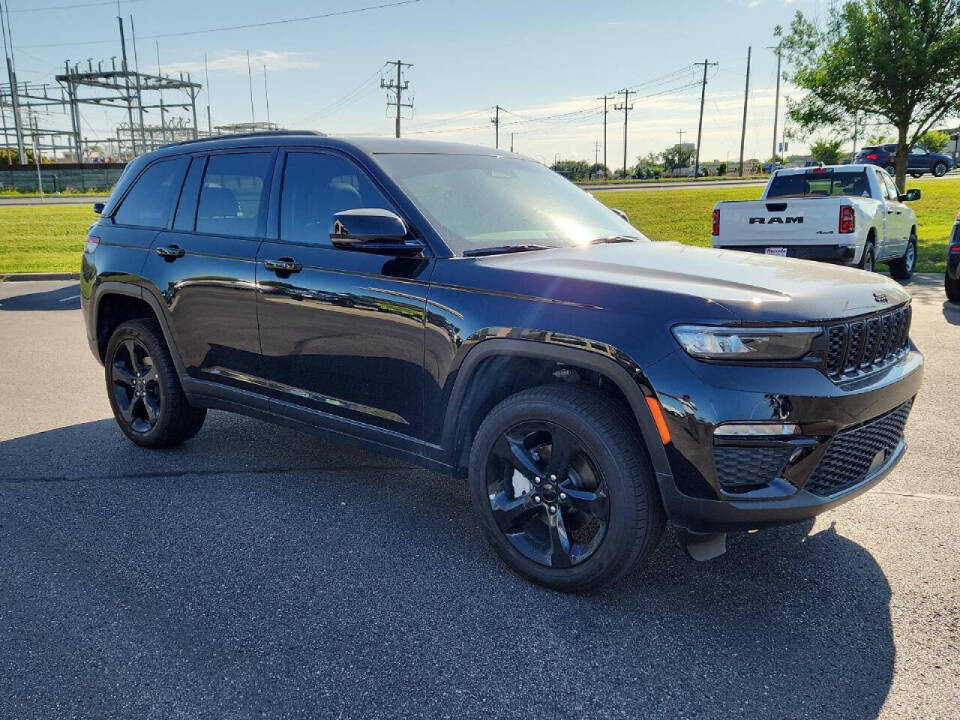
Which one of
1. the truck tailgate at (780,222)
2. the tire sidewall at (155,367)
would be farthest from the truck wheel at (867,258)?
the tire sidewall at (155,367)

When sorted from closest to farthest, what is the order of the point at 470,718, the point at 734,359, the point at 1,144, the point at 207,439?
the point at 470,718 → the point at 734,359 → the point at 207,439 → the point at 1,144

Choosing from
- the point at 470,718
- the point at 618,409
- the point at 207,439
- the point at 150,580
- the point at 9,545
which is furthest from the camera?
the point at 207,439

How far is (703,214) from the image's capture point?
78.2 ft

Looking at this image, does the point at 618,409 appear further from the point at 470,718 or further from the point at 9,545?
the point at 9,545

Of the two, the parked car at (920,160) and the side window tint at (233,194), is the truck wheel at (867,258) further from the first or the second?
the parked car at (920,160)

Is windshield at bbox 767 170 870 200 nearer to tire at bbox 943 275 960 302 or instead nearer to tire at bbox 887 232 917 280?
tire at bbox 887 232 917 280

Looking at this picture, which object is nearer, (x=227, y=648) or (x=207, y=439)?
(x=227, y=648)

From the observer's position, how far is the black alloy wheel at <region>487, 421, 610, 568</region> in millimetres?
3141

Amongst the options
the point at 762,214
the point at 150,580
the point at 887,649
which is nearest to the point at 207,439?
the point at 150,580

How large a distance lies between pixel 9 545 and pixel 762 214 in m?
9.37

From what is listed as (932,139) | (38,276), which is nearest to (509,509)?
(38,276)

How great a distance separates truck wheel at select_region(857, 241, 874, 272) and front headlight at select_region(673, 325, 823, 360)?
29.3ft

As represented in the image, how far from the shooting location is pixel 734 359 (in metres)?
2.77

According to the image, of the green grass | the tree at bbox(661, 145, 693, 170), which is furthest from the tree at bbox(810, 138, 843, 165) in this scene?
the tree at bbox(661, 145, 693, 170)
